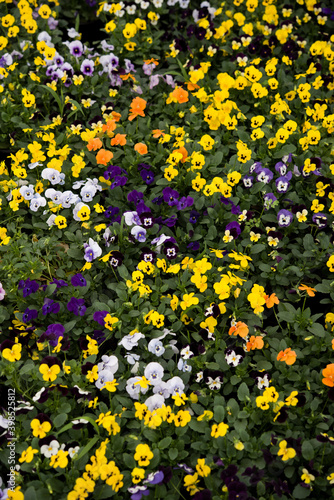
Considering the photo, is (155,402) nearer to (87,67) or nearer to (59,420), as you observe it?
(59,420)

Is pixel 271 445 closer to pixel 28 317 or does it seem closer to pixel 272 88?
pixel 28 317

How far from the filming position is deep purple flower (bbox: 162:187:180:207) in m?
3.06

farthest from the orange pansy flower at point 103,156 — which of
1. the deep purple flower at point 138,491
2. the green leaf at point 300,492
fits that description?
the green leaf at point 300,492

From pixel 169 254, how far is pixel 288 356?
923mm

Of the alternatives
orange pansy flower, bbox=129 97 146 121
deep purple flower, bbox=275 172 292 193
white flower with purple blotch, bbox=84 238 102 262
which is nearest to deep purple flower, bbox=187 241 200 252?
white flower with purple blotch, bbox=84 238 102 262

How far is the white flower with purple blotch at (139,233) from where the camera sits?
9.59ft

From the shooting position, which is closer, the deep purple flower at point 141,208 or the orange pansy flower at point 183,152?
the deep purple flower at point 141,208

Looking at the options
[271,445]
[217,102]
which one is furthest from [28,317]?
[217,102]

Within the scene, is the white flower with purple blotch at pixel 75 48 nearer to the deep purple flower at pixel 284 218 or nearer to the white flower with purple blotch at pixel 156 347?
the deep purple flower at pixel 284 218

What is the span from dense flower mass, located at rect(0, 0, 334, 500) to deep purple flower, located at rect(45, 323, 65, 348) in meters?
0.05

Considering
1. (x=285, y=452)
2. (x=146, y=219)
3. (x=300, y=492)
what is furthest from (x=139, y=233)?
(x=300, y=492)

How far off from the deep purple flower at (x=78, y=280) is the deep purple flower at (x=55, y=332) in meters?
0.30

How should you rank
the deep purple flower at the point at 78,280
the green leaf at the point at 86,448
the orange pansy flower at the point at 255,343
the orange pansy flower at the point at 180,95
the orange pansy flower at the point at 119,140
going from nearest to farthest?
the green leaf at the point at 86,448, the orange pansy flower at the point at 255,343, the deep purple flower at the point at 78,280, the orange pansy flower at the point at 119,140, the orange pansy flower at the point at 180,95

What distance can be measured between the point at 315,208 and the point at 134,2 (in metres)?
3.13
